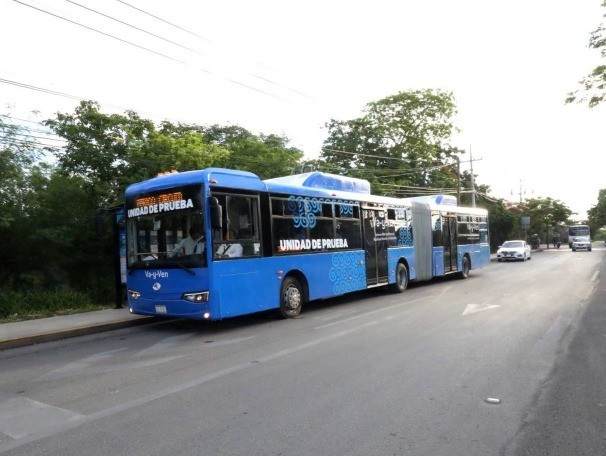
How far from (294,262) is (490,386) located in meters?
5.94

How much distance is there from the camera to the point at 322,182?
12570mm

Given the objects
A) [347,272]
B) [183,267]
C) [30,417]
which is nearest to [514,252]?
[347,272]

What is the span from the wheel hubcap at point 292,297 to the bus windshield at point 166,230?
247 cm

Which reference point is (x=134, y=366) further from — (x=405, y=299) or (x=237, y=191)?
(x=405, y=299)

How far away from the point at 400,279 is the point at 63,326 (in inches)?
391

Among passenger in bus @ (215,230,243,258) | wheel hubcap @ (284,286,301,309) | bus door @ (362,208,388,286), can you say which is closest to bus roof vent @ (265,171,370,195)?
bus door @ (362,208,388,286)

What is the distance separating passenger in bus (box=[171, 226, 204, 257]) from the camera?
28.8 ft

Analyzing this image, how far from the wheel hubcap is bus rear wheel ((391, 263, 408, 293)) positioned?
5.22 meters

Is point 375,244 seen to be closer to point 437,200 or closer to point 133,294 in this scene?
point 437,200

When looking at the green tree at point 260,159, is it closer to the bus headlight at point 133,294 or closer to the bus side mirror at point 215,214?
the bus headlight at point 133,294

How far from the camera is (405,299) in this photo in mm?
13312

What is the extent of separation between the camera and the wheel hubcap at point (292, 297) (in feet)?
34.4

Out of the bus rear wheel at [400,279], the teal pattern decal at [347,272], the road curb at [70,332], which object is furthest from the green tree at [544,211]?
the road curb at [70,332]

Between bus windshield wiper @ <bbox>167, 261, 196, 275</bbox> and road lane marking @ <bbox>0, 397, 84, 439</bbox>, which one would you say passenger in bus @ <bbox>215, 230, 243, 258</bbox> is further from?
road lane marking @ <bbox>0, 397, 84, 439</bbox>
